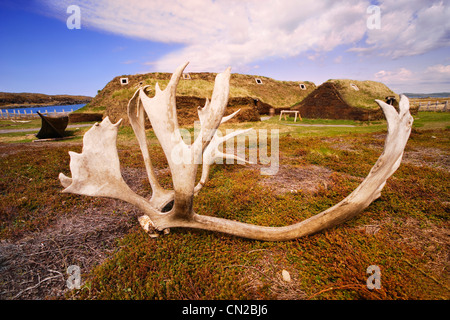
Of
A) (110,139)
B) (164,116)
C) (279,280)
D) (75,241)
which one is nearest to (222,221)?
(279,280)

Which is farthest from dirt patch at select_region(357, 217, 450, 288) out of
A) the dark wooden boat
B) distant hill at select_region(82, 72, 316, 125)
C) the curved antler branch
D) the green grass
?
the green grass

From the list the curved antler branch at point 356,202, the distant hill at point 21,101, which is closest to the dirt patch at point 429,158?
the curved antler branch at point 356,202

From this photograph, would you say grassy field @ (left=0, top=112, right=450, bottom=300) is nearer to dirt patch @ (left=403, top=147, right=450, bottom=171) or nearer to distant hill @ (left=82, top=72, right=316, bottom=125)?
dirt patch @ (left=403, top=147, right=450, bottom=171)

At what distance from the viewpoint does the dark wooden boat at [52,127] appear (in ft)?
45.8

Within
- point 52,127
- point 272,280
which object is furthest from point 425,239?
point 52,127

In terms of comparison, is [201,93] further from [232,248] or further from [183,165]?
[232,248]

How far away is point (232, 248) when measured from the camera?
3.07m

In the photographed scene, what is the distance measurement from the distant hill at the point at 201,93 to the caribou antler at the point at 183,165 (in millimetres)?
3619

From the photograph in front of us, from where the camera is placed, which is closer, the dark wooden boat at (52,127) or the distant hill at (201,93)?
the dark wooden boat at (52,127)

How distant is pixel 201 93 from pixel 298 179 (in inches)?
565

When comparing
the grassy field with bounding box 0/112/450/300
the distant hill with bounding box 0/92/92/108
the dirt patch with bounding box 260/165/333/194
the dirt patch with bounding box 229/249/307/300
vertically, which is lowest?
the dirt patch with bounding box 229/249/307/300

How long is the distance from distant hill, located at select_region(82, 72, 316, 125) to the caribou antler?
3619mm

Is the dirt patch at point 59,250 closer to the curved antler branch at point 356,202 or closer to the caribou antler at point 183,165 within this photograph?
the caribou antler at point 183,165

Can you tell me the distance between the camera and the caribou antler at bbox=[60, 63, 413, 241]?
98.9 inches
